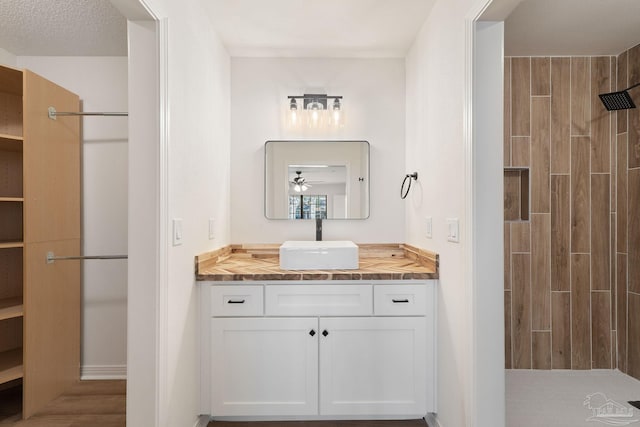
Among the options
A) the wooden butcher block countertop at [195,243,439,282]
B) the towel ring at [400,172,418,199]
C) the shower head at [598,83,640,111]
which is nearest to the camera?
the wooden butcher block countertop at [195,243,439,282]

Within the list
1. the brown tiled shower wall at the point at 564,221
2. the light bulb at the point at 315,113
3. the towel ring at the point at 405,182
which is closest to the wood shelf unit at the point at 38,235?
the light bulb at the point at 315,113

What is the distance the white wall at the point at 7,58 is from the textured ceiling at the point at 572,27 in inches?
129

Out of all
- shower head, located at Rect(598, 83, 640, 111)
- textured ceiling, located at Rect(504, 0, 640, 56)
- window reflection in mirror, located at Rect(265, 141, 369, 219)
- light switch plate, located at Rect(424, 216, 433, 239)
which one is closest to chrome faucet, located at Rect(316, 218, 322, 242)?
window reflection in mirror, located at Rect(265, 141, 369, 219)

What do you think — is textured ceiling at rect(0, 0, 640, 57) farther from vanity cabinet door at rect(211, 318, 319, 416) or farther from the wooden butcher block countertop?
vanity cabinet door at rect(211, 318, 319, 416)

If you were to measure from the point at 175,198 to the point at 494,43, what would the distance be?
59.6 inches

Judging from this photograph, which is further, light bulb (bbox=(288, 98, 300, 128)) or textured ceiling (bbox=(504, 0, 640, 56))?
light bulb (bbox=(288, 98, 300, 128))

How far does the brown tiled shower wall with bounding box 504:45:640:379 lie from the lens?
2.71 meters

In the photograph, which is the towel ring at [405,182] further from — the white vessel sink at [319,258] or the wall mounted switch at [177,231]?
the wall mounted switch at [177,231]

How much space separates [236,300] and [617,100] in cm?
290

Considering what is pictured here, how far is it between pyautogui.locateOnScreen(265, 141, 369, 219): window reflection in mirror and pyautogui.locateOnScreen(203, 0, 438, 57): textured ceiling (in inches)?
25.8

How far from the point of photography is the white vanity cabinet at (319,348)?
2.01 meters

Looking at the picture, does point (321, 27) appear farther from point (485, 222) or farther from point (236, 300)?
point (236, 300)

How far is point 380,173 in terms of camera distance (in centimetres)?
276

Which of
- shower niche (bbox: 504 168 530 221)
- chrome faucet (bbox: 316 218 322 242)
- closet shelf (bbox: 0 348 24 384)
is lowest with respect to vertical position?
closet shelf (bbox: 0 348 24 384)
